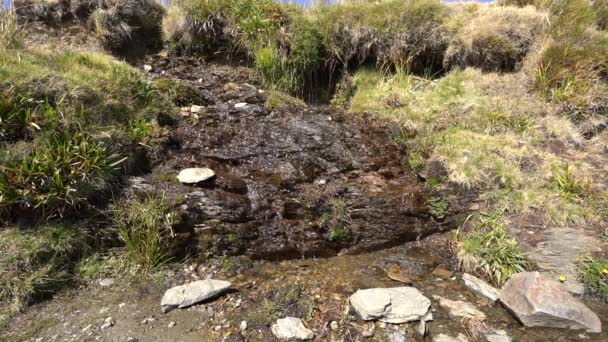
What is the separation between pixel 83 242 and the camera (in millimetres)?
3598

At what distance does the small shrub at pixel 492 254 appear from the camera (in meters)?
3.79

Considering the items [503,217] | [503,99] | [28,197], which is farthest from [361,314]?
[503,99]

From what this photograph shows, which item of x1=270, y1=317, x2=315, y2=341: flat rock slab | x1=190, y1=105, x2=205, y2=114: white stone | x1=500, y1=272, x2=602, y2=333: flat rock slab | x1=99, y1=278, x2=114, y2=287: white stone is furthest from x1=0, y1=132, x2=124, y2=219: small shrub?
x1=500, y1=272, x2=602, y2=333: flat rock slab

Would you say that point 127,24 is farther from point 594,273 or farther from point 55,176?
point 594,273

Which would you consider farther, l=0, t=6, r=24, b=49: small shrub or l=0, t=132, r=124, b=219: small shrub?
l=0, t=6, r=24, b=49: small shrub

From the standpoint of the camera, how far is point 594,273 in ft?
11.9

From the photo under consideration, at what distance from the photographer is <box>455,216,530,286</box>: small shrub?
3793mm

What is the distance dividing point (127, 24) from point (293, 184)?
6.30m

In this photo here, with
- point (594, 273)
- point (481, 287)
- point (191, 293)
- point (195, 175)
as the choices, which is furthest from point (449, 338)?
point (195, 175)

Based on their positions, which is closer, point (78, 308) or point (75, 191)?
point (78, 308)

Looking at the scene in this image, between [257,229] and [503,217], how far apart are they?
3.39 m

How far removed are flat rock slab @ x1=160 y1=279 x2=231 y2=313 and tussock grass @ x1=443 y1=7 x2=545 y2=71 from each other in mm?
7401

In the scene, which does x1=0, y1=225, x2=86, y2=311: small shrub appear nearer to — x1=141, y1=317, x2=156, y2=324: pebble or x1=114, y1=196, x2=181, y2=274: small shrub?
x1=114, y1=196, x2=181, y2=274: small shrub

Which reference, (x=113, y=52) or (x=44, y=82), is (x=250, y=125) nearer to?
(x=44, y=82)
